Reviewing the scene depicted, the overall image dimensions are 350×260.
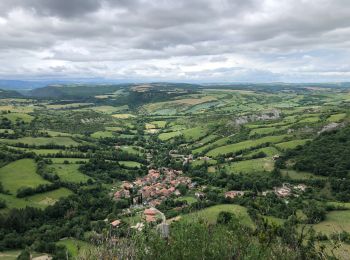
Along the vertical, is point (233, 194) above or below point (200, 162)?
above

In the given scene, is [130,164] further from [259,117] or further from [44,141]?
[259,117]

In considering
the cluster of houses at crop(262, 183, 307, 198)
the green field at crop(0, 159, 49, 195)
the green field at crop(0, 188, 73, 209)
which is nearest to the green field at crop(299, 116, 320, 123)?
the cluster of houses at crop(262, 183, 307, 198)

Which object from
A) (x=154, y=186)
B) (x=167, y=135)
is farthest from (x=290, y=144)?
(x=167, y=135)

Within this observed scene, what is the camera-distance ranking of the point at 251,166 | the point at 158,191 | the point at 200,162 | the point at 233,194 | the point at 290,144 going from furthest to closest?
the point at 200,162
the point at 290,144
the point at 251,166
the point at 158,191
the point at 233,194

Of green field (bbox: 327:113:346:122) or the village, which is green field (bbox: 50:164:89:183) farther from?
green field (bbox: 327:113:346:122)

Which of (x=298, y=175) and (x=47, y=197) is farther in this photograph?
(x=298, y=175)

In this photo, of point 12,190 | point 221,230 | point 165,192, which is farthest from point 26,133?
point 221,230
